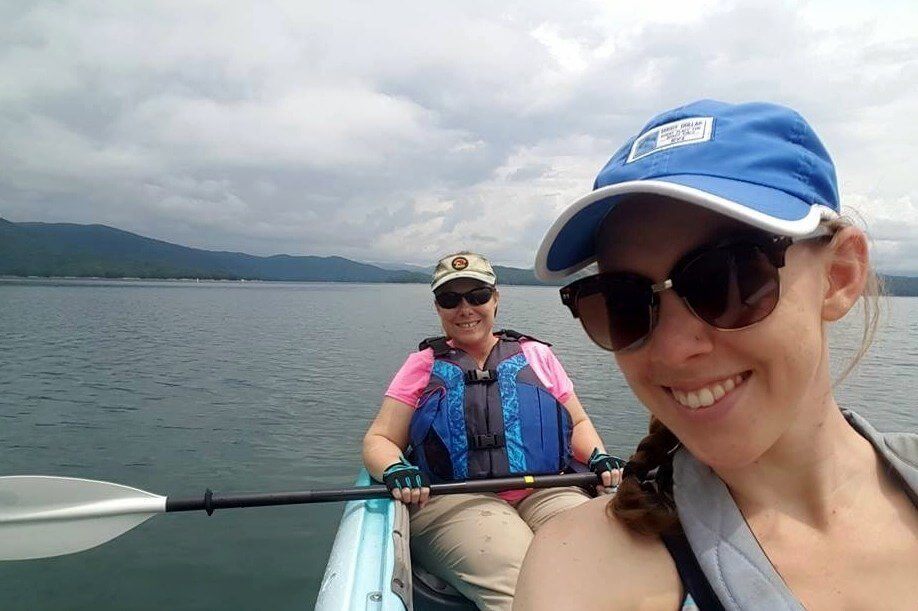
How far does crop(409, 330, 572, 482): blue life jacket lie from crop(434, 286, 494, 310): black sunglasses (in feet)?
1.52

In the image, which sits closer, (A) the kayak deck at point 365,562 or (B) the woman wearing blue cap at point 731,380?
(B) the woman wearing blue cap at point 731,380

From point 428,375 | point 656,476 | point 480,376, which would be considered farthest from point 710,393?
point 428,375

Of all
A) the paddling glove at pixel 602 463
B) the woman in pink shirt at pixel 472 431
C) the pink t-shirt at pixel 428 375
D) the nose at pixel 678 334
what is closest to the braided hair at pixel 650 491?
the nose at pixel 678 334

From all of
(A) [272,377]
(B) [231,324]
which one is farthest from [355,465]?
(B) [231,324]

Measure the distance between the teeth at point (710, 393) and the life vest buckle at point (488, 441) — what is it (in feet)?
9.94

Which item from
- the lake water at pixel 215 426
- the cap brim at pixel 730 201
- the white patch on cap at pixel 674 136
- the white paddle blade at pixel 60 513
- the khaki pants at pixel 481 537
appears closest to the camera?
the cap brim at pixel 730 201

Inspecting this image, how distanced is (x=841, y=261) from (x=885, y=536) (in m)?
0.58

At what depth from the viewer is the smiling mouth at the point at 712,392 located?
3.48 ft

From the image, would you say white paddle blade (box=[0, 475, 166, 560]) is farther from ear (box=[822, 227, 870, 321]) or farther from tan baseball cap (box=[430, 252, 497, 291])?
ear (box=[822, 227, 870, 321])

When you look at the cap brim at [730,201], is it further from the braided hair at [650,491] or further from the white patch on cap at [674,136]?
the braided hair at [650,491]

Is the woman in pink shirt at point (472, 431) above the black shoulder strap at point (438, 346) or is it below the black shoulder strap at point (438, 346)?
below

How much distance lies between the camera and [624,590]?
114 cm

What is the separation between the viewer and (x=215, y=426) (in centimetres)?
1077

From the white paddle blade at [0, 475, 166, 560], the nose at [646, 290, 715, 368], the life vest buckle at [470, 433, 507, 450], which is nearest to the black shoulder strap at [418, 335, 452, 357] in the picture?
the life vest buckle at [470, 433, 507, 450]
